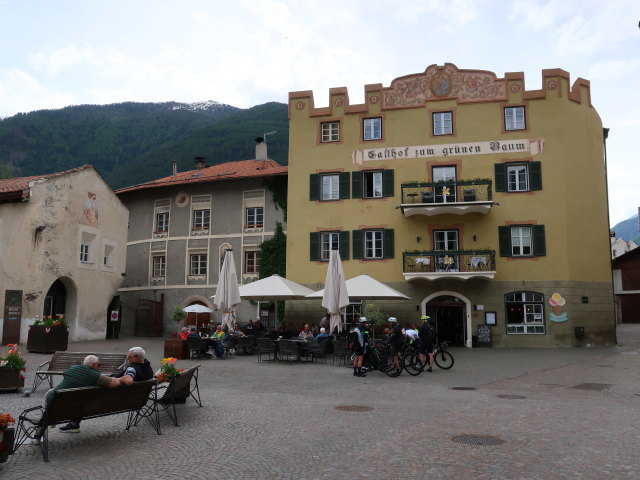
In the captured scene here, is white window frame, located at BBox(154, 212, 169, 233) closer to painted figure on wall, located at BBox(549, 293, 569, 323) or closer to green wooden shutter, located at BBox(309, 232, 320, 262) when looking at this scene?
green wooden shutter, located at BBox(309, 232, 320, 262)

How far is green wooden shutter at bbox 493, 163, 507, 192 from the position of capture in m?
27.1

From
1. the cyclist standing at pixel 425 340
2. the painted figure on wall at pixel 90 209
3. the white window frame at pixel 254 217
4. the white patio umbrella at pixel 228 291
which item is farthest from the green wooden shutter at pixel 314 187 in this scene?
the cyclist standing at pixel 425 340

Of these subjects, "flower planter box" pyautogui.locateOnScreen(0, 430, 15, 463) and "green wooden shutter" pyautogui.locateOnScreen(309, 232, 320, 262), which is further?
"green wooden shutter" pyautogui.locateOnScreen(309, 232, 320, 262)

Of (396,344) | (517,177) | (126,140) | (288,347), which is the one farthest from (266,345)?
(126,140)

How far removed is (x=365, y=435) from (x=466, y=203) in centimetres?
1965

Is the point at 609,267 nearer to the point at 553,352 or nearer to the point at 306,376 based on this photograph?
the point at 553,352

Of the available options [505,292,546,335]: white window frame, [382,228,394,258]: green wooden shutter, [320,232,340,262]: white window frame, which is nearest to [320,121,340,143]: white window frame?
[320,232,340,262]: white window frame

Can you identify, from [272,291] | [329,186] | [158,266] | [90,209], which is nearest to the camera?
[272,291]

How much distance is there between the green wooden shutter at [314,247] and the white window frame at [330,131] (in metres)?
4.95

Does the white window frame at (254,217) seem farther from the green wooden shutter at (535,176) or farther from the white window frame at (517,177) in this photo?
the green wooden shutter at (535,176)

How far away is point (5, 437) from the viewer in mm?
6062

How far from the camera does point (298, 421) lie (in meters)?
8.81

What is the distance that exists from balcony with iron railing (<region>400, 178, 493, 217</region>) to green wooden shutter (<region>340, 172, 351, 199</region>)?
2.94 meters

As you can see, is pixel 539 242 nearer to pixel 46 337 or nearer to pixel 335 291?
pixel 335 291
